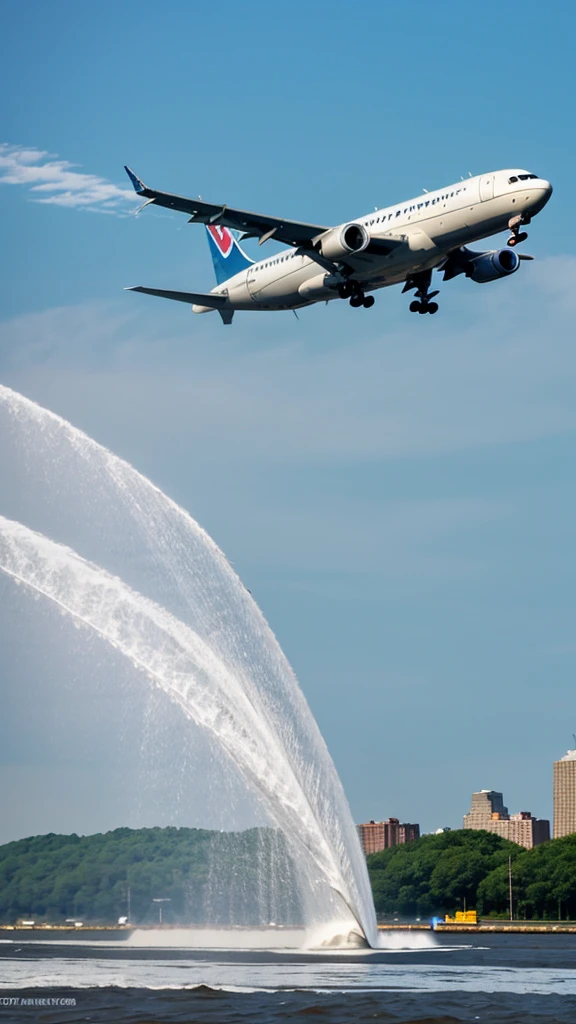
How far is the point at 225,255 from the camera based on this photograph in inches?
4188

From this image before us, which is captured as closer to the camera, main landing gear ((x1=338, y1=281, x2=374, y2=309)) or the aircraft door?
the aircraft door

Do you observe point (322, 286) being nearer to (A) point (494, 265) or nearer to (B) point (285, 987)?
(A) point (494, 265)

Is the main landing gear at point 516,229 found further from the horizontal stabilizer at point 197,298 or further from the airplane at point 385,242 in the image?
the horizontal stabilizer at point 197,298

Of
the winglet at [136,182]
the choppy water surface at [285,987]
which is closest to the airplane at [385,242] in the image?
the winglet at [136,182]

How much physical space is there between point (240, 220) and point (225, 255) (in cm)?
2486

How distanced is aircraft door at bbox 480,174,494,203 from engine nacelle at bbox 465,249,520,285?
7509 millimetres

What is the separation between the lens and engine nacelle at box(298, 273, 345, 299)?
8312 centimetres

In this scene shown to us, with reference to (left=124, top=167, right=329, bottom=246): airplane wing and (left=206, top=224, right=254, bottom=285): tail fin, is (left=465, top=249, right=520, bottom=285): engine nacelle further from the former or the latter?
(left=206, top=224, right=254, bottom=285): tail fin

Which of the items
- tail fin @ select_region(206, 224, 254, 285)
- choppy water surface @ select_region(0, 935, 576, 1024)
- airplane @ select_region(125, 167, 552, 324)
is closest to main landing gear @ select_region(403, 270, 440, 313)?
airplane @ select_region(125, 167, 552, 324)

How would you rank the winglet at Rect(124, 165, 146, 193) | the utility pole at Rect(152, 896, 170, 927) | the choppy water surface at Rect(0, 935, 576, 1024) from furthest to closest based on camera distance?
the utility pole at Rect(152, 896, 170, 927)
the winglet at Rect(124, 165, 146, 193)
the choppy water surface at Rect(0, 935, 576, 1024)

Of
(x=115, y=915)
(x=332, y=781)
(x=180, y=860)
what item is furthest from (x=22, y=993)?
(x=115, y=915)

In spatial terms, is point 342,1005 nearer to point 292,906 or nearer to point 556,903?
point 292,906

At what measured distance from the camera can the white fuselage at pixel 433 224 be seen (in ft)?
253

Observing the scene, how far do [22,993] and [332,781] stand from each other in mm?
22130
